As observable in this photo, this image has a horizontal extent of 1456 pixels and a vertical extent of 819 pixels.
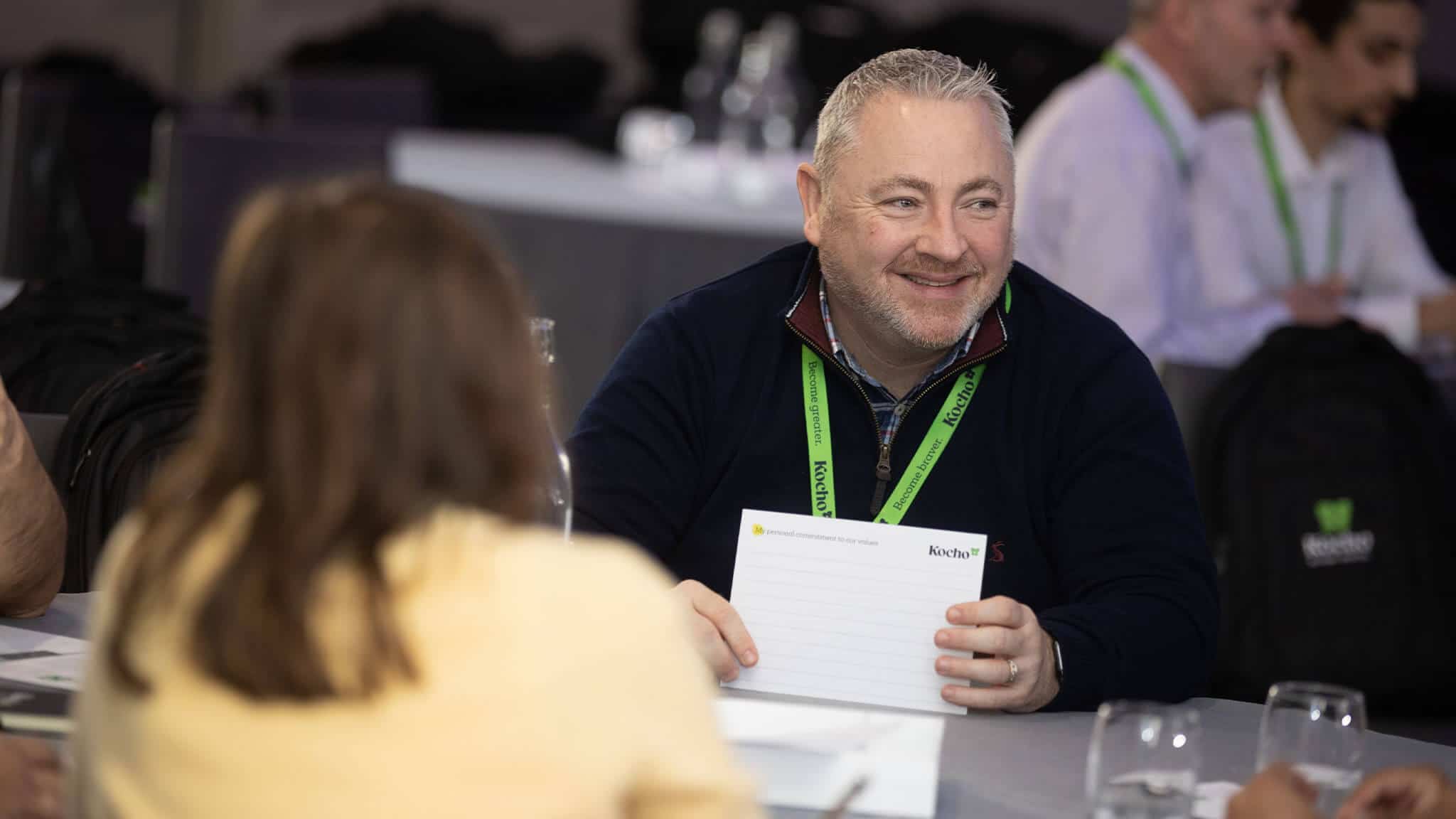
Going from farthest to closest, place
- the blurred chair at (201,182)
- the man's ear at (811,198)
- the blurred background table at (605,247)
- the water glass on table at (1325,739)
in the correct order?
the blurred background table at (605,247)
the blurred chair at (201,182)
the man's ear at (811,198)
the water glass on table at (1325,739)

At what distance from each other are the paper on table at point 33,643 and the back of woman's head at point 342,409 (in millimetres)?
847

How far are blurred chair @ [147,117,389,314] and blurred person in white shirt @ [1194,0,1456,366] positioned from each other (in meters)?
2.12

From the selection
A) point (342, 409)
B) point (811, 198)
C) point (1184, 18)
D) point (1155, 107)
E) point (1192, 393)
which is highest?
point (1184, 18)

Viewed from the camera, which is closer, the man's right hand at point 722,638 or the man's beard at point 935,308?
the man's right hand at point 722,638

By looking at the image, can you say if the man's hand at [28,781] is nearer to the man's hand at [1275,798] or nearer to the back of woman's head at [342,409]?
the back of woman's head at [342,409]

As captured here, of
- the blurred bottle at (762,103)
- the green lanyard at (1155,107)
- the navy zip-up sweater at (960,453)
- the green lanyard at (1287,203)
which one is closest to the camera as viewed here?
the navy zip-up sweater at (960,453)

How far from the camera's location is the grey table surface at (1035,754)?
1578 mm

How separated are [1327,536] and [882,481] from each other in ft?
4.64

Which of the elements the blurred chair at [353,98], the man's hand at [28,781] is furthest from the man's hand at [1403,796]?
the blurred chair at [353,98]

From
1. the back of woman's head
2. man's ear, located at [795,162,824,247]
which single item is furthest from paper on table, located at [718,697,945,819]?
man's ear, located at [795,162,824,247]

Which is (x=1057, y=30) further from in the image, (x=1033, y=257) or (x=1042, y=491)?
(x=1042, y=491)

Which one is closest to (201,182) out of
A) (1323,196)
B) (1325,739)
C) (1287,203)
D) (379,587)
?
(1287,203)

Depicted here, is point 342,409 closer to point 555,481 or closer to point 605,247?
point 555,481

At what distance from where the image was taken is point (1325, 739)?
1.50 metres
